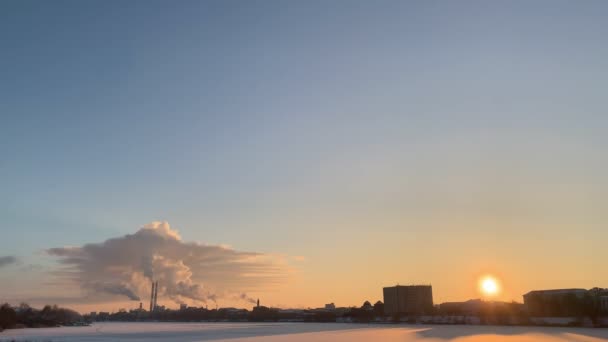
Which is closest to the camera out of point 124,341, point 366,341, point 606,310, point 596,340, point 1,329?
point 596,340

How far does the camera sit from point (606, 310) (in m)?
177

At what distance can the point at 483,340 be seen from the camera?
114125 mm

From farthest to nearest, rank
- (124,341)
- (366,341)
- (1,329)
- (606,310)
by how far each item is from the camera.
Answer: (1,329) → (606,310) → (124,341) → (366,341)

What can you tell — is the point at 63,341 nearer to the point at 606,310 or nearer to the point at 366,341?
the point at 366,341

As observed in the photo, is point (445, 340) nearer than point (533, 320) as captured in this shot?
Yes

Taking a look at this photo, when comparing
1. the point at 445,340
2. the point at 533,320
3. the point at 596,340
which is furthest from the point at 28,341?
the point at 533,320

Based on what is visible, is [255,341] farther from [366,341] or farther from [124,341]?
[124,341]

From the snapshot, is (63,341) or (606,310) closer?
(63,341)

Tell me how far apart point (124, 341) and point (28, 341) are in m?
22.9

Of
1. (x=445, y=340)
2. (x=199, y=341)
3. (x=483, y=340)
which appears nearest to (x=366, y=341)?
(x=445, y=340)

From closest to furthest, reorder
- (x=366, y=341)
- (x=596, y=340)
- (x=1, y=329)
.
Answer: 1. (x=596, y=340)
2. (x=366, y=341)
3. (x=1, y=329)

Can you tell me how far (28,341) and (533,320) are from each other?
170053 mm

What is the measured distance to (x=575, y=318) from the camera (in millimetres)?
179125

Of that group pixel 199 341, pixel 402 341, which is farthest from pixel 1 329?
pixel 402 341
